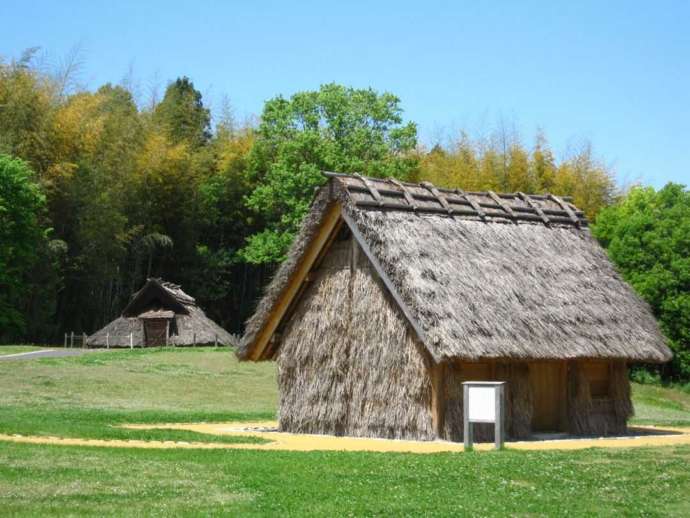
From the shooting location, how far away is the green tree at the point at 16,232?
50.7m

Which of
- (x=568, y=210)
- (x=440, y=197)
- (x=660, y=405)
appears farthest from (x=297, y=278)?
(x=660, y=405)

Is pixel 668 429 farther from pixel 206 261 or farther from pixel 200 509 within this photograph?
pixel 206 261

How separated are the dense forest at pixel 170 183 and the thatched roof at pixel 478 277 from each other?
21.6 metres

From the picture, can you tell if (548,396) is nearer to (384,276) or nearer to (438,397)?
(438,397)

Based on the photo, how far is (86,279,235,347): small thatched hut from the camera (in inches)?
2201

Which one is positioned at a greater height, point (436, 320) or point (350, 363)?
point (436, 320)

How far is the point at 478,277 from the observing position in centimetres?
2306

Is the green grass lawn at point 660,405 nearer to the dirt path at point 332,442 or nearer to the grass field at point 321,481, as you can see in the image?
the dirt path at point 332,442

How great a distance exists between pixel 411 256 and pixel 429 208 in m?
2.40

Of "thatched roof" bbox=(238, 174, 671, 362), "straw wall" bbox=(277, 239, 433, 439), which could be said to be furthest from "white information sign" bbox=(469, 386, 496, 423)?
"straw wall" bbox=(277, 239, 433, 439)

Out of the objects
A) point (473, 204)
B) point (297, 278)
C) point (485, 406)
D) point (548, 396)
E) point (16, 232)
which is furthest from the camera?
point (16, 232)

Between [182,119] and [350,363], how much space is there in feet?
161

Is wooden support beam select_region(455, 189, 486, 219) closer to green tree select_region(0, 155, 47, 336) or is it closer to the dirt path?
the dirt path

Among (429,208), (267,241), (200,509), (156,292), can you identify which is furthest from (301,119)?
(200,509)
